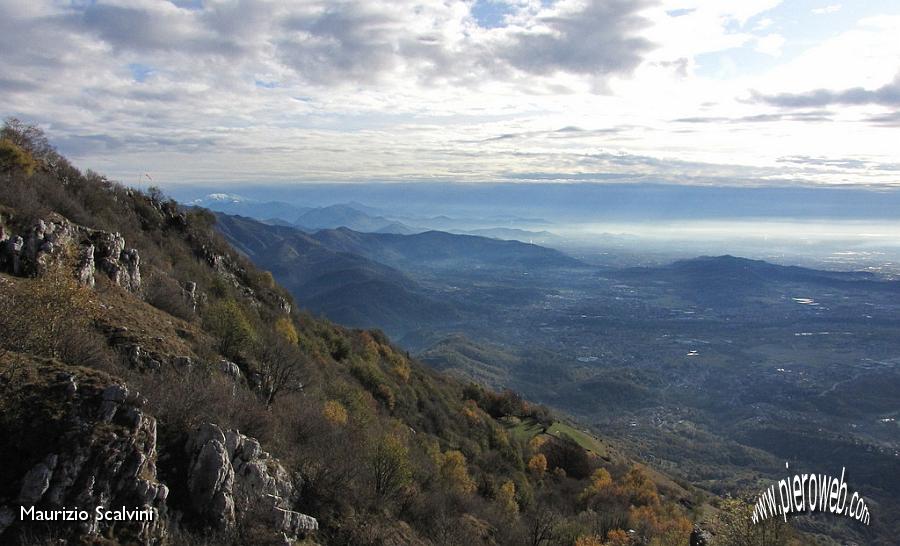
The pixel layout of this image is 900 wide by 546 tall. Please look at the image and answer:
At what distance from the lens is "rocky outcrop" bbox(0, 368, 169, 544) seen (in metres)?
12.3

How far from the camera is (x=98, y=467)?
13.1m

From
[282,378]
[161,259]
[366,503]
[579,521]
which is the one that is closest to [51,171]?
[161,259]

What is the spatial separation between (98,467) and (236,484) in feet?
15.3

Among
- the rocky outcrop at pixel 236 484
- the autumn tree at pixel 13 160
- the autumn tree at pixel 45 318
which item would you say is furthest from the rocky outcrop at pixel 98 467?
the autumn tree at pixel 13 160

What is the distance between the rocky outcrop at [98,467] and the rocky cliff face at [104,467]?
0.02 m

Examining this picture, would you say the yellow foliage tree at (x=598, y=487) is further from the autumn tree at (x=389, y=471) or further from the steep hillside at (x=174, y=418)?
the autumn tree at (x=389, y=471)

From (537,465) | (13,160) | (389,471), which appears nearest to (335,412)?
(389,471)

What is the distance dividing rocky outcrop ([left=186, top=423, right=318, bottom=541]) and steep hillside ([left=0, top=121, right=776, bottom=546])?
0.17 feet

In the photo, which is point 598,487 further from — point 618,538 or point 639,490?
point 618,538

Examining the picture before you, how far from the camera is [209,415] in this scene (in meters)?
17.5

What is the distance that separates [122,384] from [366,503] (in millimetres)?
11790

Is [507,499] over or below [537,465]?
over

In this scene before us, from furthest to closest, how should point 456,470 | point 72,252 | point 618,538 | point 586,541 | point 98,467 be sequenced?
point 456,470 < point 618,538 < point 586,541 < point 72,252 < point 98,467

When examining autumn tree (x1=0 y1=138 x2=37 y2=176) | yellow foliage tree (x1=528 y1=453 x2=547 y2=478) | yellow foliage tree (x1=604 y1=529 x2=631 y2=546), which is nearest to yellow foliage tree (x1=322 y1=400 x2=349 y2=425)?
yellow foliage tree (x1=604 y1=529 x2=631 y2=546)
